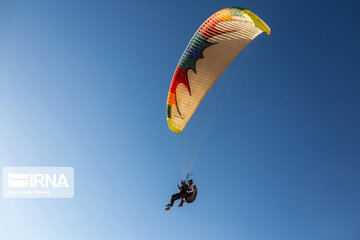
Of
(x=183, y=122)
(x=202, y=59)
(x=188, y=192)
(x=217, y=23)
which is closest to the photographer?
(x=217, y=23)

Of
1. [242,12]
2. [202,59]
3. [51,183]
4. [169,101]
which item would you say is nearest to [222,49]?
[202,59]

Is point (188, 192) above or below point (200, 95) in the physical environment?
below

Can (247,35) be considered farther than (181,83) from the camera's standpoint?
No

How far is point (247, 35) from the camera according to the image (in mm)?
10555

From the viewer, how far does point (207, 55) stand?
10.8m

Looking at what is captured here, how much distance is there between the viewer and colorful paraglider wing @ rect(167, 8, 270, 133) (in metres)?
10.1

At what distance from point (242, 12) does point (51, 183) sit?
16.2 meters

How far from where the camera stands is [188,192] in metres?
11.6

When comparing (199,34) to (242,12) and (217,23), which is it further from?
(242,12)

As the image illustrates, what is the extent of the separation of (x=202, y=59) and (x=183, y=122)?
306 cm

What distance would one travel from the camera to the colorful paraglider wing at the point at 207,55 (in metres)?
10.1

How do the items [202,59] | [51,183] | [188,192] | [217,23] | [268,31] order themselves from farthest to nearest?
[51,183] < [188,192] < [202,59] < [217,23] < [268,31]

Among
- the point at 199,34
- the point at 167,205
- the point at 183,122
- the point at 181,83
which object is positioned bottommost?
the point at 167,205

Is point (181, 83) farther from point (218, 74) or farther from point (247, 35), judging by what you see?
point (247, 35)
